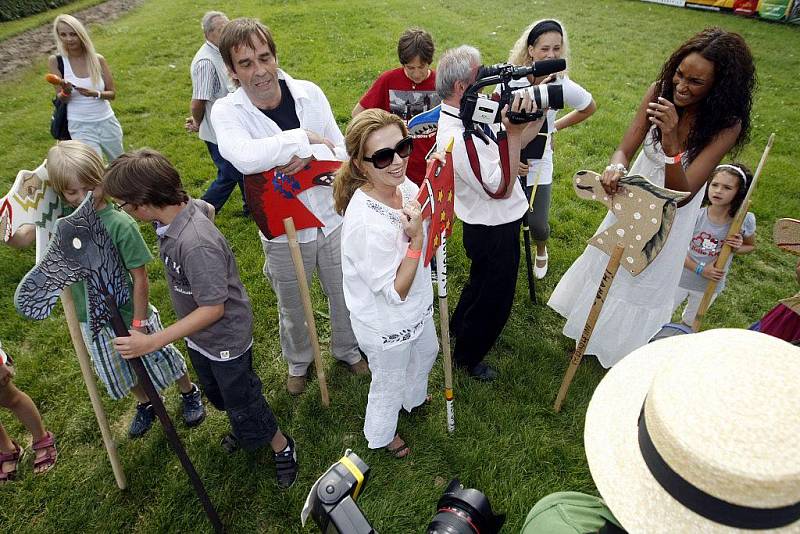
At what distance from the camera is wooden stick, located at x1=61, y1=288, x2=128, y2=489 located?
7.98 ft

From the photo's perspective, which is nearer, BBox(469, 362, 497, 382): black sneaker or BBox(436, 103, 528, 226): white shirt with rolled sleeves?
BBox(436, 103, 528, 226): white shirt with rolled sleeves

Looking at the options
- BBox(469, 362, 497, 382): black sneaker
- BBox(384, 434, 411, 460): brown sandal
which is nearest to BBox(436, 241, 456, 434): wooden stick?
BBox(384, 434, 411, 460): brown sandal

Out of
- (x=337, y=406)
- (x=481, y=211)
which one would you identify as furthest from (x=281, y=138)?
(x=337, y=406)

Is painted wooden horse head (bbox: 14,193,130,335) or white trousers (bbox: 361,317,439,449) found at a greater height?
painted wooden horse head (bbox: 14,193,130,335)

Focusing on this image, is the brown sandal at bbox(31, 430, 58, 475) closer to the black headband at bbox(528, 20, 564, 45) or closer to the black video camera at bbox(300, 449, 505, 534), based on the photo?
the black video camera at bbox(300, 449, 505, 534)

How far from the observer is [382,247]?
238 cm

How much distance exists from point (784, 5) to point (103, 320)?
762 inches

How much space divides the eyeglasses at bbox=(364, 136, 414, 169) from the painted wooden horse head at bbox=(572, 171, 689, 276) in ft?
3.74

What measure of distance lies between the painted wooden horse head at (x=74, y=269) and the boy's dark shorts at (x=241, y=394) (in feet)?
2.21

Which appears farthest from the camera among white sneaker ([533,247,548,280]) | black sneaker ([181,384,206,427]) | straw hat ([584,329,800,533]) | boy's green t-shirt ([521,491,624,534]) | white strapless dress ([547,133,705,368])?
white sneaker ([533,247,548,280])

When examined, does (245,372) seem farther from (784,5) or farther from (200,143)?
(784,5)

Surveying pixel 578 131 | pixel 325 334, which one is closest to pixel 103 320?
pixel 325 334

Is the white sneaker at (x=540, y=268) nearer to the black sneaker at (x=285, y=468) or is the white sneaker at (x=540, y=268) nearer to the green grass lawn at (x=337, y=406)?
the green grass lawn at (x=337, y=406)

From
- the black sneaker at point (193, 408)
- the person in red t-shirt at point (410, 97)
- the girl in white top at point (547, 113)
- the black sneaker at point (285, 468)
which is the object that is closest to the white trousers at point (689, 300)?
the girl in white top at point (547, 113)
